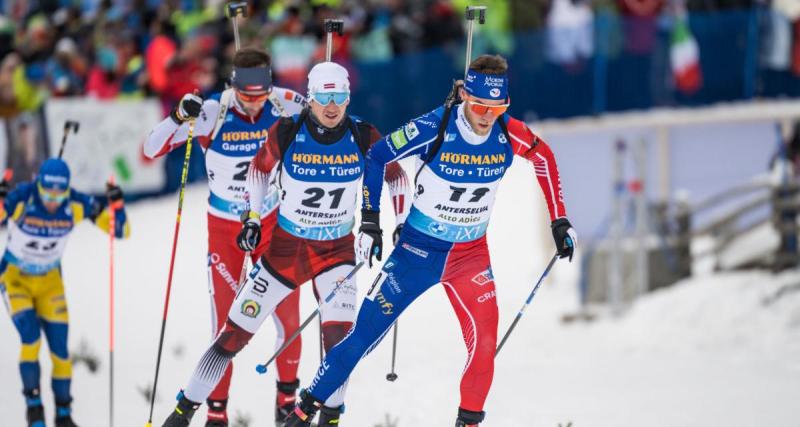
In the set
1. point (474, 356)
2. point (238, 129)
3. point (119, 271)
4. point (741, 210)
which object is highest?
point (238, 129)

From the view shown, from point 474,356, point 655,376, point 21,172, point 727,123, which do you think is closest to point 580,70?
point 727,123

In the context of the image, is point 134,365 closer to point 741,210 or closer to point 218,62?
point 218,62

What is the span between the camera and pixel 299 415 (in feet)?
25.3

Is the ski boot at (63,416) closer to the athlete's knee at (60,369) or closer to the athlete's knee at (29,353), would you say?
the athlete's knee at (60,369)

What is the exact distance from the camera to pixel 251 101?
881 centimetres

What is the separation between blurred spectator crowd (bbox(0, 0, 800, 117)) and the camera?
17250mm

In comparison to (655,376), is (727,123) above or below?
above

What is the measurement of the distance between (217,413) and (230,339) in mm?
933

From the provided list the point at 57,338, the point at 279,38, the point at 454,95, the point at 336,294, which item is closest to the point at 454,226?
the point at 454,95

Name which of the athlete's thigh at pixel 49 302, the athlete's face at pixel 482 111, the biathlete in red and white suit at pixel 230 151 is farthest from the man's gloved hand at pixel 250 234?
the athlete's thigh at pixel 49 302

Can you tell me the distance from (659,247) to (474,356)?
9.82m

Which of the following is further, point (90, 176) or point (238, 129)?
point (90, 176)

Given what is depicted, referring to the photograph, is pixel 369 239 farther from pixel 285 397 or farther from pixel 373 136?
pixel 285 397

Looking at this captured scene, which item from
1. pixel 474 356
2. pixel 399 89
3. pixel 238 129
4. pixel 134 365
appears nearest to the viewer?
pixel 474 356
